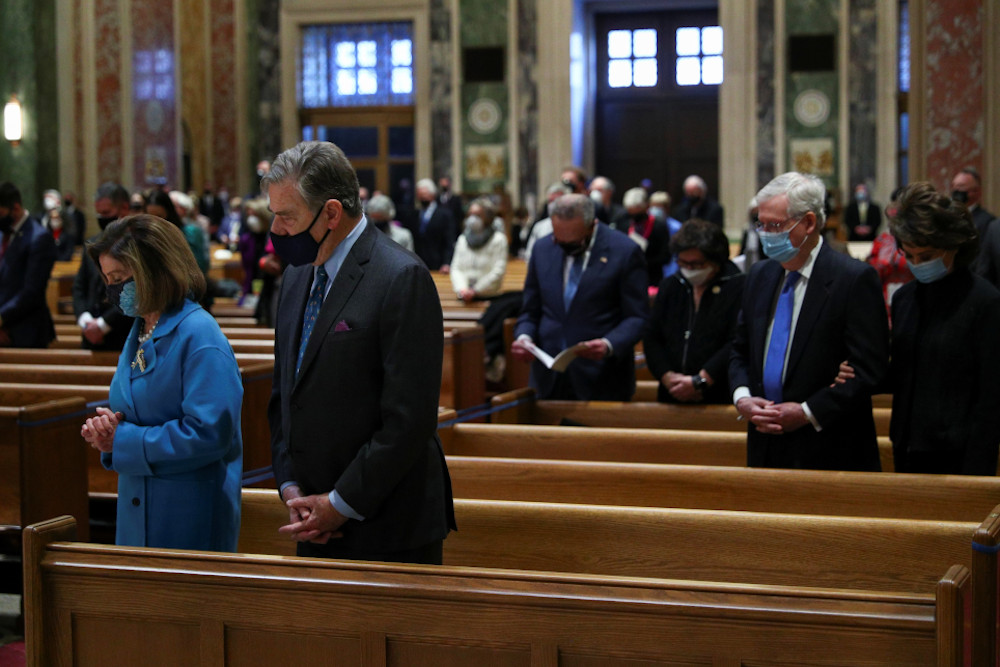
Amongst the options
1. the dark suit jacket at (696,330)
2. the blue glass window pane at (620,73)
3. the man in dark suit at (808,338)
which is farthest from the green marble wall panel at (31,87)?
the man in dark suit at (808,338)

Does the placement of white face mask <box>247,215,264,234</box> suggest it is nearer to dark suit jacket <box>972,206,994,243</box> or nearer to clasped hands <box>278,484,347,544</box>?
dark suit jacket <box>972,206,994,243</box>

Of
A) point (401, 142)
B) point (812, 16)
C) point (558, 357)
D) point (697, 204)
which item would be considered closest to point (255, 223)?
point (558, 357)

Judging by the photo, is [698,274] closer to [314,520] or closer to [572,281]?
[572,281]

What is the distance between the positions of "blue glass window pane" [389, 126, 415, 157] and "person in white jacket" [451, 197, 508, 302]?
1240 cm

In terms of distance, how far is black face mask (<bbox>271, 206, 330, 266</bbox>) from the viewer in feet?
8.63

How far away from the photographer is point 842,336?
12.0 ft

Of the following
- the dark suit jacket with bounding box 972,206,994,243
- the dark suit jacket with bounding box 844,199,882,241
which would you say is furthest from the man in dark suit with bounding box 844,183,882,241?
the dark suit jacket with bounding box 972,206,994,243

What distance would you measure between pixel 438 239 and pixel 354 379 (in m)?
10.7

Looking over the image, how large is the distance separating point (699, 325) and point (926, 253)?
1.48 m

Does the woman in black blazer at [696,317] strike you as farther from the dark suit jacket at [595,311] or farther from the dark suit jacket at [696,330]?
the dark suit jacket at [595,311]

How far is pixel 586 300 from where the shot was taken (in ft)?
17.3

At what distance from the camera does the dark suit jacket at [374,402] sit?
2.54m

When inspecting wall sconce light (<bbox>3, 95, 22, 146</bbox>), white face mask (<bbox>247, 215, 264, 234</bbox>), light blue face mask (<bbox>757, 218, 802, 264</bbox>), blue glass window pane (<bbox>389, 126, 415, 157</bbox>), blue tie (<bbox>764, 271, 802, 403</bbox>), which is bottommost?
blue tie (<bbox>764, 271, 802, 403</bbox>)

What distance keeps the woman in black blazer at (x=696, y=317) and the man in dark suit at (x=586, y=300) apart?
0.47ft
